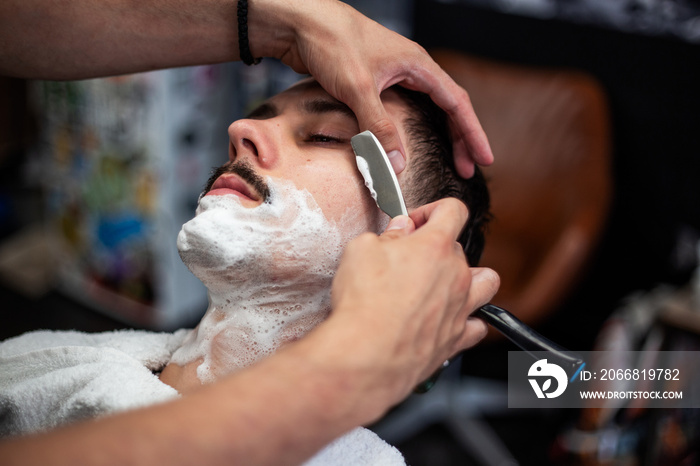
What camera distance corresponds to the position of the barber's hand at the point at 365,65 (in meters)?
0.98

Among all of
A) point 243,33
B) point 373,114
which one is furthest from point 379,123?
point 243,33

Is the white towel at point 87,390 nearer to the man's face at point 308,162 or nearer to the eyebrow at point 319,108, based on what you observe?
the man's face at point 308,162

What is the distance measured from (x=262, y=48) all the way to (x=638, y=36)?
1.68 metres

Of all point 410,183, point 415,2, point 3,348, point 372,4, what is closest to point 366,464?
point 410,183

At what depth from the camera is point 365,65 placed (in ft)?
3.28

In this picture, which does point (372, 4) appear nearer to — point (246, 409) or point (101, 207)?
point (101, 207)

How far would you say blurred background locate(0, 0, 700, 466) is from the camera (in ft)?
6.68

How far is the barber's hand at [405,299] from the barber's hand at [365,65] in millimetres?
275

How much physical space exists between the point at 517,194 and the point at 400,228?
1.66 meters

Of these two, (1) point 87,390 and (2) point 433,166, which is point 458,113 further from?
(1) point 87,390

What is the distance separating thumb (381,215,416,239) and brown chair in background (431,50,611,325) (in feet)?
4.01

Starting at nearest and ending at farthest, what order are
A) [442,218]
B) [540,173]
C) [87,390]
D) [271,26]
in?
[442,218], [87,390], [271,26], [540,173]

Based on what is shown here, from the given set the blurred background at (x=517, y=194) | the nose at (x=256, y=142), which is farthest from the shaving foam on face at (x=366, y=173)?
the blurred background at (x=517, y=194)

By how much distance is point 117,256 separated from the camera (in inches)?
109
